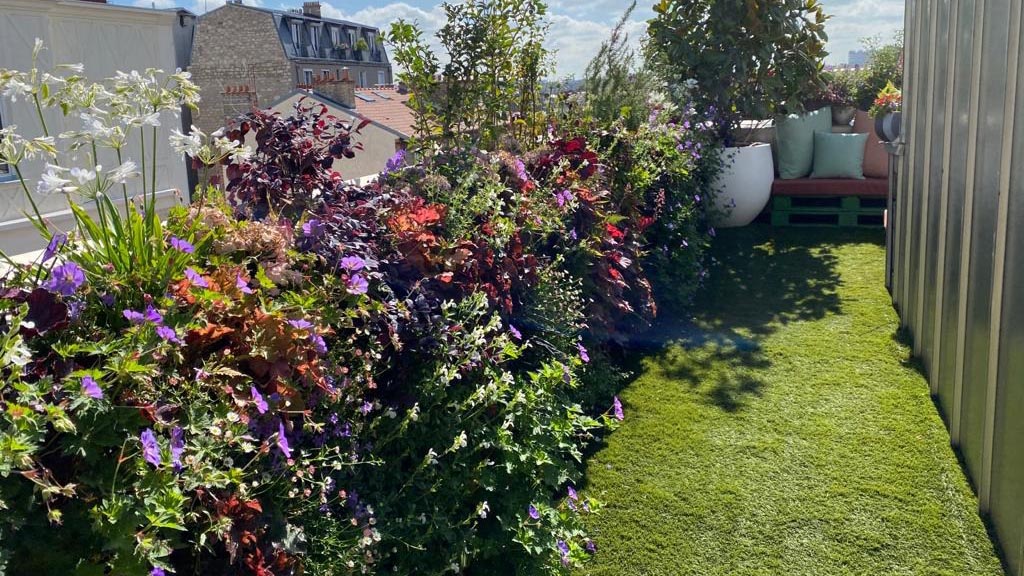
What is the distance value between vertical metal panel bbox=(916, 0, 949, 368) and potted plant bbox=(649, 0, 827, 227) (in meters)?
3.00

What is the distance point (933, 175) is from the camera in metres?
3.92

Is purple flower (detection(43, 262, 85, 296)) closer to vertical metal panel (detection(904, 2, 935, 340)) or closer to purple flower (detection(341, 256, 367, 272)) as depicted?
purple flower (detection(341, 256, 367, 272))

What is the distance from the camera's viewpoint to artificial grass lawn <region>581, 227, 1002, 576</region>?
2.68 meters

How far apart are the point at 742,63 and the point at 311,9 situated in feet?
135

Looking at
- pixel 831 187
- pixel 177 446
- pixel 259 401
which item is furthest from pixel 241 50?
pixel 177 446

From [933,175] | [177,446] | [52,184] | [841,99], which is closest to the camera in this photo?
[177,446]

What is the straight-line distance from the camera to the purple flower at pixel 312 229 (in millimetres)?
2203

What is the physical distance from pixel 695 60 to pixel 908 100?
2793 millimetres

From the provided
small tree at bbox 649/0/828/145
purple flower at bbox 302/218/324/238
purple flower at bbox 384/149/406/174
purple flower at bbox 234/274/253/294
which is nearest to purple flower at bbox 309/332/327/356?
purple flower at bbox 234/274/253/294

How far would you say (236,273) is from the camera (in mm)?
1917

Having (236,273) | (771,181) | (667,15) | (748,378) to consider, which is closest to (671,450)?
(748,378)

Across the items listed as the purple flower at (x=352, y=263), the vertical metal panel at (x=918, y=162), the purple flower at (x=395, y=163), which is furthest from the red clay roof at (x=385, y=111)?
the purple flower at (x=352, y=263)

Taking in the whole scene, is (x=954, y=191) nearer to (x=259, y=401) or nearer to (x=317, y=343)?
(x=317, y=343)

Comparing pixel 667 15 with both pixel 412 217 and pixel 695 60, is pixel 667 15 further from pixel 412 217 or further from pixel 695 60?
pixel 412 217
